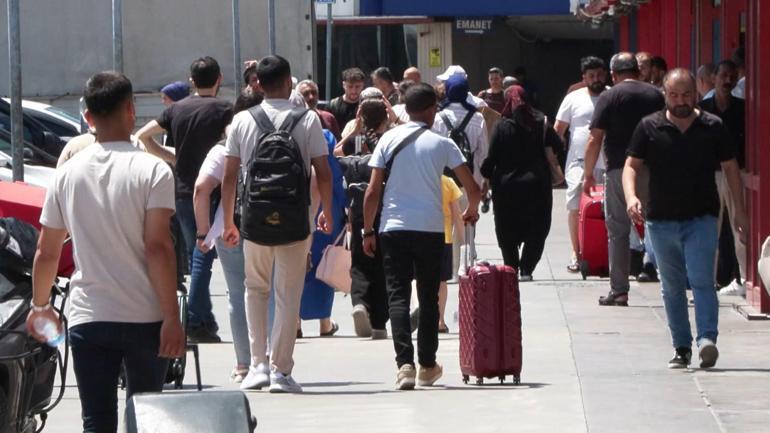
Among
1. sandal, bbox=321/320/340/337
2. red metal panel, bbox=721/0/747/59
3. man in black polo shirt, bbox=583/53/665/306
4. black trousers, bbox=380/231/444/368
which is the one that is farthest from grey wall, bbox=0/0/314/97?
black trousers, bbox=380/231/444/368

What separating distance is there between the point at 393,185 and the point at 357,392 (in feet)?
3.65

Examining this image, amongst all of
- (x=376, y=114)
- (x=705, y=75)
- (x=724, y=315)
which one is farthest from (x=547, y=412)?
(x=705, y=75)

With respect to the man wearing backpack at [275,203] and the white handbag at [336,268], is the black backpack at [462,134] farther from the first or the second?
the man wearing backpack at [275,203]

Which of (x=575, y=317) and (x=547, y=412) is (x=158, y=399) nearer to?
(x=547, y=412)

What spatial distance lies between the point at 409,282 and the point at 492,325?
0.50 metres

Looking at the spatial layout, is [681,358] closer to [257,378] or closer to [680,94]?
[680,94]

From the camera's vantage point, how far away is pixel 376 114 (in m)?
11.3

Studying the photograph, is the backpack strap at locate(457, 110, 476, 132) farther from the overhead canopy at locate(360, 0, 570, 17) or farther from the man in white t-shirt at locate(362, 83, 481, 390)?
the overhead canopy at locate(360, 0, 570, 17)

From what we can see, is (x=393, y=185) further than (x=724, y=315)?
No

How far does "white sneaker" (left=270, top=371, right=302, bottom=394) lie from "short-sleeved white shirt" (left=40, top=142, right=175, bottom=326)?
3370 millimetres

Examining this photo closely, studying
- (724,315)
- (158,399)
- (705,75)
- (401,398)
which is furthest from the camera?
(705,75)

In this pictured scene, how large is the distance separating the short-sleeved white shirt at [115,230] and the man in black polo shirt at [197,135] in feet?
16.9

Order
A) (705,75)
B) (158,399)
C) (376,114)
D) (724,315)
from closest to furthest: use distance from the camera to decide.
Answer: (158,399) < (376,114) < (724,315) < (705,75)

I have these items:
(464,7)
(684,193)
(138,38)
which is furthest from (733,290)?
(464,7)
